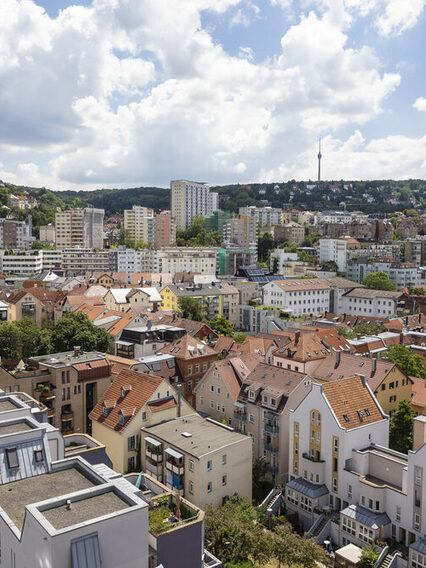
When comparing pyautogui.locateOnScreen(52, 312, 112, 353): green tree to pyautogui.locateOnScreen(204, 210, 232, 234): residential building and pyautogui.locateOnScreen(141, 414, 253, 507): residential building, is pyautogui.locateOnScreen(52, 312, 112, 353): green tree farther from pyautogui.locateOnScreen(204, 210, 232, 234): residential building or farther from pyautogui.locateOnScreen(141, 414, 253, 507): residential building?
pyautogui.locateOnScreen(204, 210, 232, 234): residential building

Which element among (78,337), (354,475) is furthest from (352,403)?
(78,337)

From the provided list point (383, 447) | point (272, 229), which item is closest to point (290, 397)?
point (383, 447)

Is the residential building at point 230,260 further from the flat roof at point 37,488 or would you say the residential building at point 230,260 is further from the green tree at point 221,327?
the flat roof at point 37,488

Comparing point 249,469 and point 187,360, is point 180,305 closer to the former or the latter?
point 187,360

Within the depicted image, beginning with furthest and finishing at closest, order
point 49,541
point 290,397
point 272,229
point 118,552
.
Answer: point 272,229 → point 290,397 → point 118,552 → point 49,541

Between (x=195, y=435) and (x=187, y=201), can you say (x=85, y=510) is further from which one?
(x=187, y=201)

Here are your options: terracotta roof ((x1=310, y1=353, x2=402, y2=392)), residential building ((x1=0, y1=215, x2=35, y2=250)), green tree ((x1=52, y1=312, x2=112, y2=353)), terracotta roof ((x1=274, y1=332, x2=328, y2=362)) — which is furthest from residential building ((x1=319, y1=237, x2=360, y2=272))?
green tree ((x1=52, y1=312, x2=112, y2=353))
